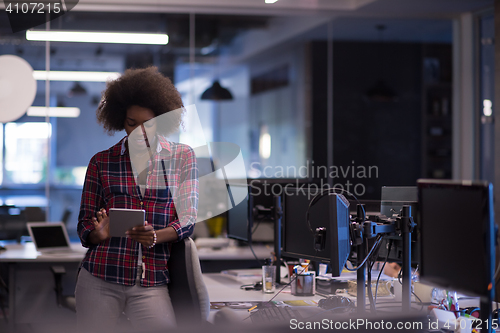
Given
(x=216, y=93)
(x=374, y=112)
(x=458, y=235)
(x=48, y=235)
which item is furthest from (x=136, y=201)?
(x=374, y=112)

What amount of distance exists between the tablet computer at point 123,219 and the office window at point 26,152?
3.77 meters

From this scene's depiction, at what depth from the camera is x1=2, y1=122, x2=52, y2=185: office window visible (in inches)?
204

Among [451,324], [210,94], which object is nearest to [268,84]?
[210,94]

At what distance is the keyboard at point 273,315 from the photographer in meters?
1.89

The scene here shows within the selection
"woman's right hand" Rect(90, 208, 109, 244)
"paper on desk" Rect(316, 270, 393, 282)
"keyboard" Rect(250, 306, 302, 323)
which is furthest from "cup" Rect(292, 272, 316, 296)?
"woman's right hand" Rect(90, 208, 109, 244)

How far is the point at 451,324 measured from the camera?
5.92 feet

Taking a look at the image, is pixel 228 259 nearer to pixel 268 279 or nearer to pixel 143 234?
pixel 268 279

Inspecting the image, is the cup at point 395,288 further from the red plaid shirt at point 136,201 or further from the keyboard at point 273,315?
the red plaid shirt at point 136,201

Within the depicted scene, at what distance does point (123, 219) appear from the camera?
1.87 m

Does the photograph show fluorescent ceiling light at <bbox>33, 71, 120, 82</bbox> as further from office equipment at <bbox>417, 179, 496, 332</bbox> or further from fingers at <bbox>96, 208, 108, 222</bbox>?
office equipment at <bbox>417, 179, 496, 332</bbox>

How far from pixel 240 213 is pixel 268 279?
582 millimetres

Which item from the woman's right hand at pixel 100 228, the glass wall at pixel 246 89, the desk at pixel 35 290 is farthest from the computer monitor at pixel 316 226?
the glass wall at pixel 246 89

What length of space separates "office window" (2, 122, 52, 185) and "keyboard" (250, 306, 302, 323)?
3998mm

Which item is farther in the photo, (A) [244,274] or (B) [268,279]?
(A) [244,274]
